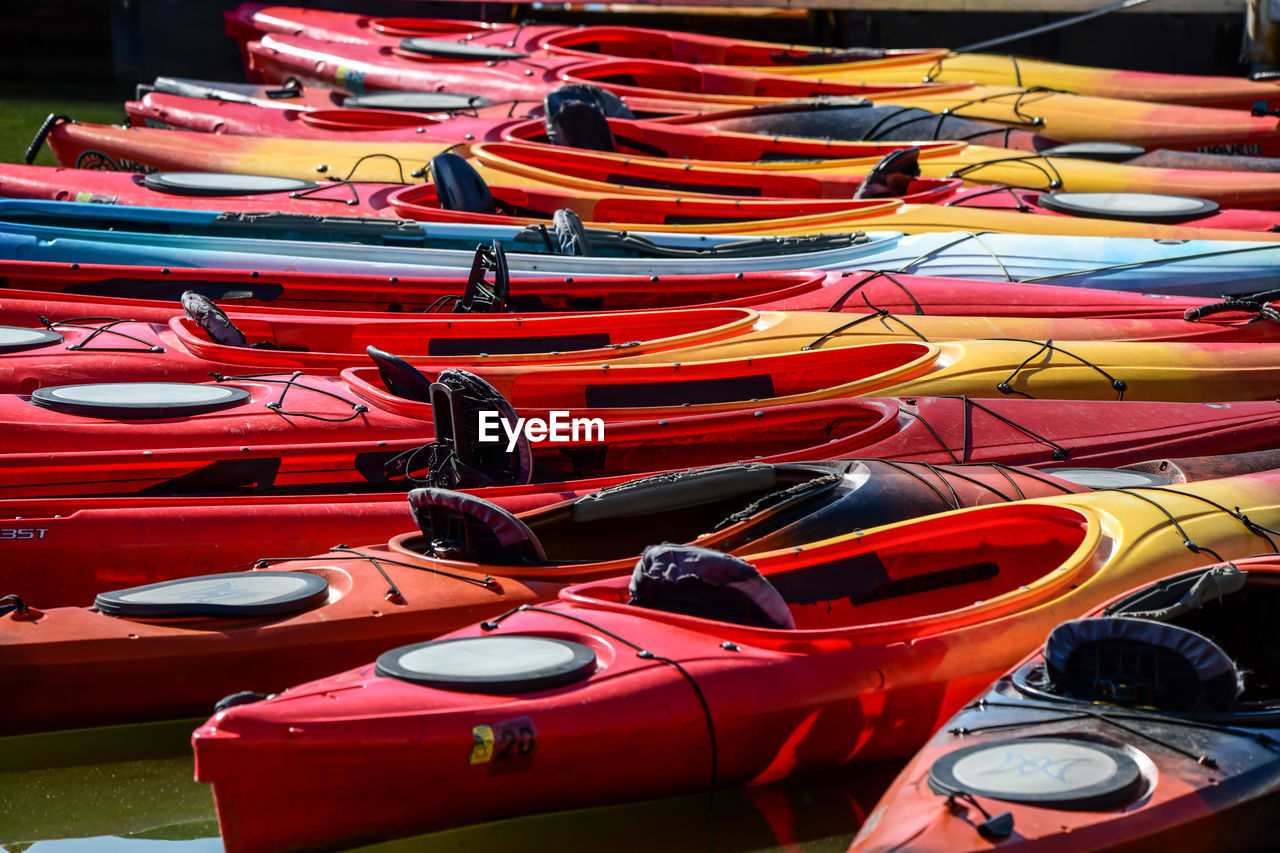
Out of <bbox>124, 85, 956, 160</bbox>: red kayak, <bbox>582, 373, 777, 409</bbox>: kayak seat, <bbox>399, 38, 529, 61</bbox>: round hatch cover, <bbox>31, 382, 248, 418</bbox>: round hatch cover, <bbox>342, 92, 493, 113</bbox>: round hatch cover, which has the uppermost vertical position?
<bbox>399, 38, 529, 61</bbox>: round hatch cover

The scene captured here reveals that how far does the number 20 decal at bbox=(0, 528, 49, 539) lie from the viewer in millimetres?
4980

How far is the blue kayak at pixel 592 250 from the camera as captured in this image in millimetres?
7711

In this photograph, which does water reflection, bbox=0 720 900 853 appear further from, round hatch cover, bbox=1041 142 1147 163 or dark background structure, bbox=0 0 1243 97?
dark background structure, bbox=0 0 1243 97

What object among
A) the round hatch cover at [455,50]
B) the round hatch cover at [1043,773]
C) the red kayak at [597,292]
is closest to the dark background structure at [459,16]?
the round hatch cover at [455,50]

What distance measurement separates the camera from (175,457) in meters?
5.50

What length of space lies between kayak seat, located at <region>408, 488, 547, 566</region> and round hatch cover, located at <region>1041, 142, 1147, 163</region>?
6314 millimetres

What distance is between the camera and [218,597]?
4.62m

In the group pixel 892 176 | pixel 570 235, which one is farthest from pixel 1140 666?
pixel 892 176

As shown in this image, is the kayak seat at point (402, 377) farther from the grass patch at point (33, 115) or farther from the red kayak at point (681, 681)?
the grass patch at point (33, 115)

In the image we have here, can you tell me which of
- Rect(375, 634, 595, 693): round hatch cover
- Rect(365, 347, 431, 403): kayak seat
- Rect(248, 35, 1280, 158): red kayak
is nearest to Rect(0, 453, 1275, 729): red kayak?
Rect(375, 634, 595, 693): round hatch cover

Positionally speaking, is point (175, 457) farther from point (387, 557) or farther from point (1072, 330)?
point (1072, 330)

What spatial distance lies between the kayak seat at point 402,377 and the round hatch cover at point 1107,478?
2558 mm

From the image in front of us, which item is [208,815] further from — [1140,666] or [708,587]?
[1140,666]

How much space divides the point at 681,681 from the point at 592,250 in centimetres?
435
